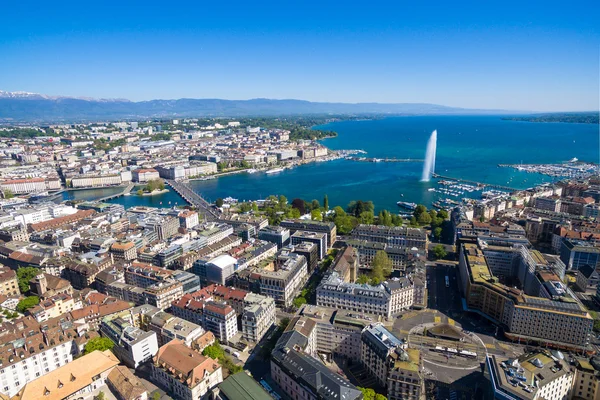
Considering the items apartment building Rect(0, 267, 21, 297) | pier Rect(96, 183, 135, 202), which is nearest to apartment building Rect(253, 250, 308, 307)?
apartment building Rect(0, 267, 21, 297)

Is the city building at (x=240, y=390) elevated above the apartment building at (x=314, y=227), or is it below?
below

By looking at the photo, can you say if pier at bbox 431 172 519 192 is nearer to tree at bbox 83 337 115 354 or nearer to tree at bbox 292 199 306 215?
tree at bbox 292 199 306 215

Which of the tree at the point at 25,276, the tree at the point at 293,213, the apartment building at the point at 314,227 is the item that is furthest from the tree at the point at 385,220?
the tree at the point at 25,276

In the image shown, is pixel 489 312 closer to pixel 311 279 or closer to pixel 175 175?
pixel 311 279

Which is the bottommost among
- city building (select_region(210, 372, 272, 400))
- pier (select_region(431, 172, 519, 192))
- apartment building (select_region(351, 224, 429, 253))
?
city building (select_region(210, 372, 272, 400))

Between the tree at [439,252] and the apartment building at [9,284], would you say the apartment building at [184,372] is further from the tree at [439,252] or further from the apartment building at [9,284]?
the tree at [439,252]

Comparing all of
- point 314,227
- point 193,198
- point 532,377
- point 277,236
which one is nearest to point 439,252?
point 314,227
